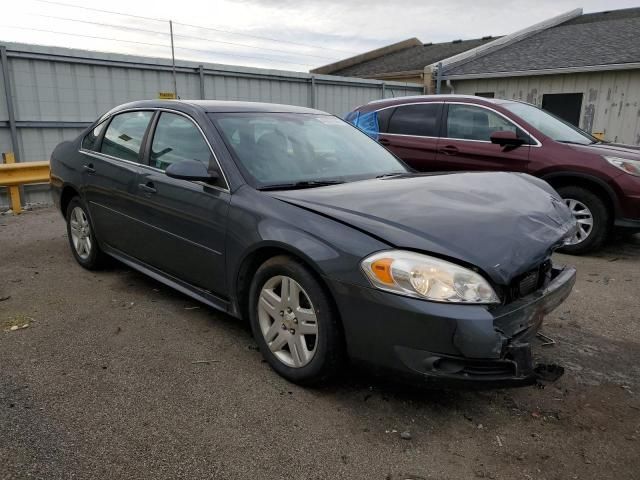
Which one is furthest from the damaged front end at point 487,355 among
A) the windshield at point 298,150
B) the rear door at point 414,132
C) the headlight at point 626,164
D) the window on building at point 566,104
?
the window on building at point 566,104

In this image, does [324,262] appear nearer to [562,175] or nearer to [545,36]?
[562,175]

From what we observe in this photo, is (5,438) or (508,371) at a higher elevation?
(508,371)

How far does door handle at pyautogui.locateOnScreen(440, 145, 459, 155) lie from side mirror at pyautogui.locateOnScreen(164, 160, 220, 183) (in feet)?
13.8

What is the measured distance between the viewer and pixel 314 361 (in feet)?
8.74

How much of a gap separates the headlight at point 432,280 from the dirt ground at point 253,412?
0.69 meters

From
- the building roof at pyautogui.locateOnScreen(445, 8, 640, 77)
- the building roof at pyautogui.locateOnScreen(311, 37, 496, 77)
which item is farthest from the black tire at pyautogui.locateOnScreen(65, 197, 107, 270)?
the building roof at pyautogui.locateOnScreen(311, 37, 496, 77)

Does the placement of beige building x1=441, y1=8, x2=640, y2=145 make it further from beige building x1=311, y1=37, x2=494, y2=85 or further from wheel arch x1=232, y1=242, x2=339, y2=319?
wheel arch x1=232, y1=242, x2=339, y2=319

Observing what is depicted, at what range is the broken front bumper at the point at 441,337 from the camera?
2.26 metres

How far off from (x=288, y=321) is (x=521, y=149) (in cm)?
442

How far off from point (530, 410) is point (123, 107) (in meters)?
3.90

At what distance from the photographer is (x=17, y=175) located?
7.62m

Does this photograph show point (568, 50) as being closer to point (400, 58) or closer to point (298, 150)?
point (400, 58)

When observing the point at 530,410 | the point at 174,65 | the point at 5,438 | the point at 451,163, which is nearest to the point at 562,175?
the point at 451,163

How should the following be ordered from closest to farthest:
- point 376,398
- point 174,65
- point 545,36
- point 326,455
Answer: point 326,455
point 376,398
point 174,65
point 545,36
